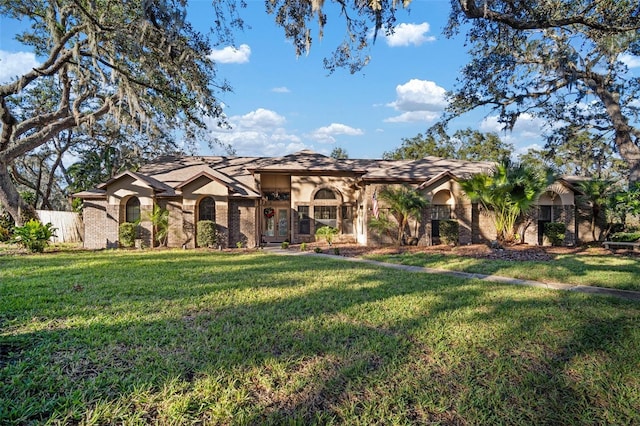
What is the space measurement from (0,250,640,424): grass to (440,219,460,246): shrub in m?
10.3

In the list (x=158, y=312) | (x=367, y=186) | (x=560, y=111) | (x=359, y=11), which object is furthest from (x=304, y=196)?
(x=560, y=111)

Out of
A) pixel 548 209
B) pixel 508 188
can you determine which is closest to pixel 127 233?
pixel 508 188

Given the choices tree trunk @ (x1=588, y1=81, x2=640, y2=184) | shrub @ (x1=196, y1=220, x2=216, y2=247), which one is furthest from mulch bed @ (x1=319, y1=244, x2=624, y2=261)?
tree trunk @ (x1=588, y1=81, x2=640, y2=184)

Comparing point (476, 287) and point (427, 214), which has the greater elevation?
point (427, 214)

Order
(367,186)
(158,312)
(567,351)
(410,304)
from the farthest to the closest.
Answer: (367,186), (410,304), (158,312), (567,351)

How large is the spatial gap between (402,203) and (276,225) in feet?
25.4

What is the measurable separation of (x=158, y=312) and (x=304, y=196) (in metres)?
13.8

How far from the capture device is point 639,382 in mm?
3355

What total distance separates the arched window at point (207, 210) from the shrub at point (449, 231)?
1179cm

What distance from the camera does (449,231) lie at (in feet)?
56.2

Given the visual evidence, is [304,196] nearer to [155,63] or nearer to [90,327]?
[155,63]

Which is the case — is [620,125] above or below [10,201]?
above

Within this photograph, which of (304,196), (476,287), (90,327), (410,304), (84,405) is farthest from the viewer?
(304,196)

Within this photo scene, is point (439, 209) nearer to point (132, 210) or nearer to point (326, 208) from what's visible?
point (326, 208)
